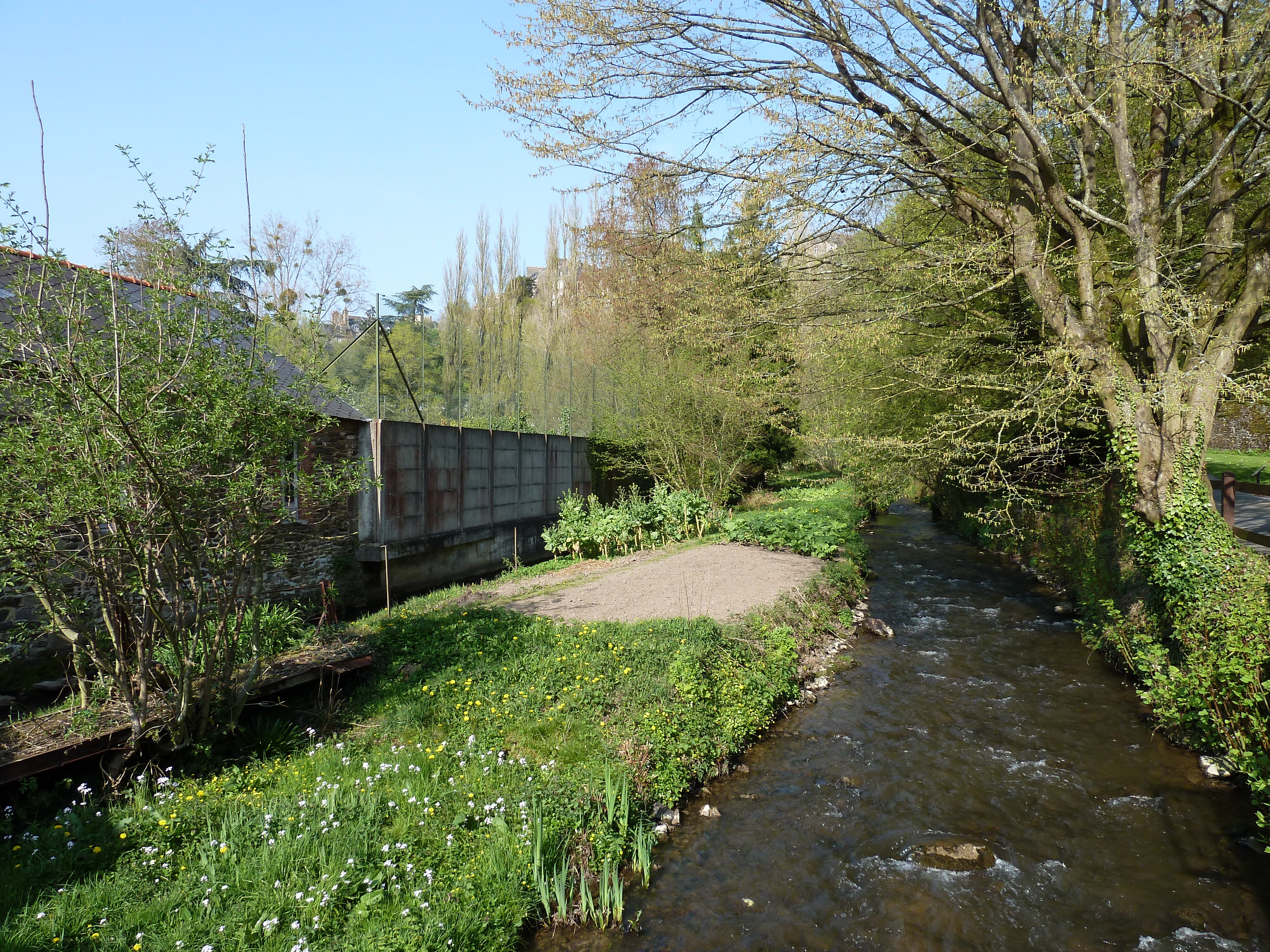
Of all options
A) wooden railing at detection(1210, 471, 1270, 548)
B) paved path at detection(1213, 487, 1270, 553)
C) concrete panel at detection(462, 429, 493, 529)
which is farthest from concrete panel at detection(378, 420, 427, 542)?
paved path at detection(1213, 487, 1270, 553)

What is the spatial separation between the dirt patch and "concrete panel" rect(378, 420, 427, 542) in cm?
230

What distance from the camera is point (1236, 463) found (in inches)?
967

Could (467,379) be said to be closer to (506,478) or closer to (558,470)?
(506,478)

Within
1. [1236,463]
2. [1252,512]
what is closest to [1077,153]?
[1252,512]

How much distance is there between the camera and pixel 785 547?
1364cm

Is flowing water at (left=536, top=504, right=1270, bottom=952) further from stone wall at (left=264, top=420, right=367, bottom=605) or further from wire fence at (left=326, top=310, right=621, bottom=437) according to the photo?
wire fence at (left=326, top=310, right=621, bottom=437)

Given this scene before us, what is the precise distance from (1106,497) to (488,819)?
34.4ft

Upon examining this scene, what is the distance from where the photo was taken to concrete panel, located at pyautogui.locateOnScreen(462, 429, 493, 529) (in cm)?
1376

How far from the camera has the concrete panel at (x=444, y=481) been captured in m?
12.7

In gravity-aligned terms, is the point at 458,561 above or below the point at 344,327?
below

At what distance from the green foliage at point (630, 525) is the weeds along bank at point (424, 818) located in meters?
6.70

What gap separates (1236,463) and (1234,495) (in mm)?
20588

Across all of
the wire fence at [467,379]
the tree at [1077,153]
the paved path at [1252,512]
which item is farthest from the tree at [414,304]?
the paved path at [1252,512]

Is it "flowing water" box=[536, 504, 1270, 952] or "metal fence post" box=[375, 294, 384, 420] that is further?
"metal fence post" box=[375, 294, 384, 420]
